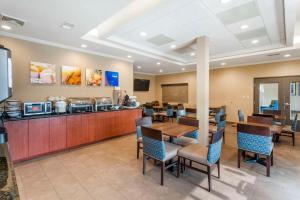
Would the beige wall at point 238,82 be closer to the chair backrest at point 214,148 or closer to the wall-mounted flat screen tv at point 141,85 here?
the wall-mounted flat screen tv at point 141,85

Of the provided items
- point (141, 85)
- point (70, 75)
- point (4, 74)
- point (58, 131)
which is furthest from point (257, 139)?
point (141, 85)

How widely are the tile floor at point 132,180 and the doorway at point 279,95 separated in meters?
3.31

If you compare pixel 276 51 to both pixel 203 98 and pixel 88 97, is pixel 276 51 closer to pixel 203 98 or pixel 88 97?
pixel 203 98

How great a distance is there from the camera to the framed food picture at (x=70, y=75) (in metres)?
4.55

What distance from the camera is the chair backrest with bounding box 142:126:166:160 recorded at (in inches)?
102

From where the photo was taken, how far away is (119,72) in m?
5.94

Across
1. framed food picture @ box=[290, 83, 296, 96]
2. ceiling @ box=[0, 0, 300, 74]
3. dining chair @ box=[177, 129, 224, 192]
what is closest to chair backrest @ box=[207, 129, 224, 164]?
dining chair @ box=[177, 129, 224, 192]

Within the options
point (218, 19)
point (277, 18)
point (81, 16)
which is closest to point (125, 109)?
point (81, 16)

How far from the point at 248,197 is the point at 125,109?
13.0 feet

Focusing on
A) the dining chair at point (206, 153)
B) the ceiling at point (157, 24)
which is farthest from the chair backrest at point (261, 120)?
the dining chair at point (206, 153)

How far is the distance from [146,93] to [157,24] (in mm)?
7053

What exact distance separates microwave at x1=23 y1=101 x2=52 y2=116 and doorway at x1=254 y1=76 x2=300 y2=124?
268 inches

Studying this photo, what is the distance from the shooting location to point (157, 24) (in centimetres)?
351

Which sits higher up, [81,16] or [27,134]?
[81,16]
